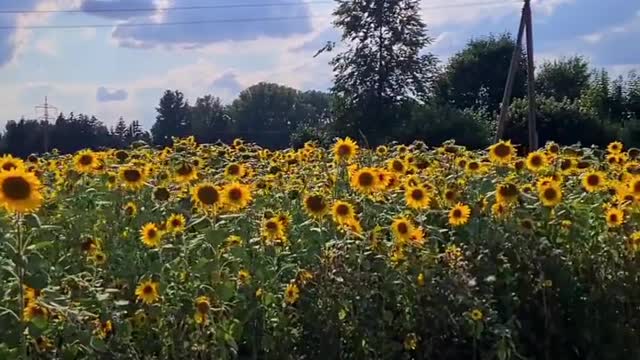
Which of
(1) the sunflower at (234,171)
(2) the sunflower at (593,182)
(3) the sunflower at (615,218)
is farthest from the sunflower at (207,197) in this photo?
(2) the sunflower at (593,182)

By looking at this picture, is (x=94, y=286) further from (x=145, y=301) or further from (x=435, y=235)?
(x=435, y=235)

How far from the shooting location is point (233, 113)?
61469mm

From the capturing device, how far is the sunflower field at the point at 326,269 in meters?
2.95

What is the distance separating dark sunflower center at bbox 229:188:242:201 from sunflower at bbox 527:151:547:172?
176cm

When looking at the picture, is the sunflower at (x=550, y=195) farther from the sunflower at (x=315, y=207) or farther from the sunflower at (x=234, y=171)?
the sunflower at (x=234, y=171)

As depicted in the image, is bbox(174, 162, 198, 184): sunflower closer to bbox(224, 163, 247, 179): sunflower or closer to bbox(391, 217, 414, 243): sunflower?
bbox(224, 163, 247, 179): sunflower

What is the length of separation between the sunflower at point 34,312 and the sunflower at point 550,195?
6.96 feet

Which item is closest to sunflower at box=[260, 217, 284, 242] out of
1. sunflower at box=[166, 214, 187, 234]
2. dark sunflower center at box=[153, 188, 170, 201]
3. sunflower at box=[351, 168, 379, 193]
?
sunflower at box=[166, 214, 187, 234]

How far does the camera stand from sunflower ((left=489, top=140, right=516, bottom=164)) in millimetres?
4793

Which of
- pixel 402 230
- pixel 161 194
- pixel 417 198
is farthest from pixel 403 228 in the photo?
pixel 161 194

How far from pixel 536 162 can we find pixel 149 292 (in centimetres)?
244

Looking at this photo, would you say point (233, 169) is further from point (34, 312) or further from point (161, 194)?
point (34, 312)

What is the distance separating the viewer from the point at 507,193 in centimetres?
390

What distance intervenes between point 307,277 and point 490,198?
3.49 ft
